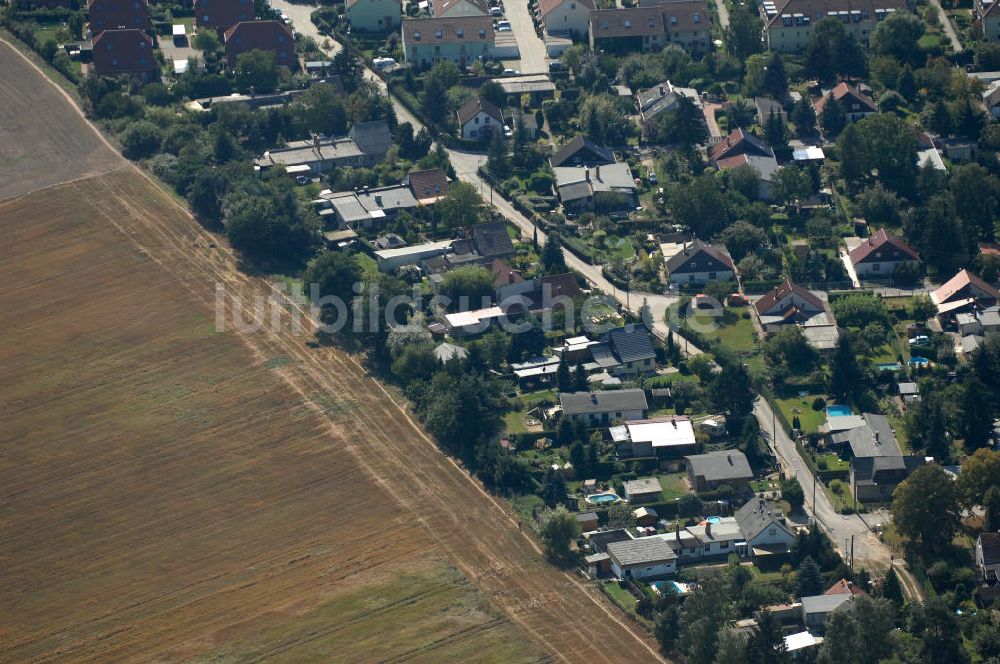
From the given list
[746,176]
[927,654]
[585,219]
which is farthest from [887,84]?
[927,654]

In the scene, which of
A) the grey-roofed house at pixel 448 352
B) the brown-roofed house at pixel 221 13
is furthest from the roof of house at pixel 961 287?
the brown-roofed house at pixel 221 13

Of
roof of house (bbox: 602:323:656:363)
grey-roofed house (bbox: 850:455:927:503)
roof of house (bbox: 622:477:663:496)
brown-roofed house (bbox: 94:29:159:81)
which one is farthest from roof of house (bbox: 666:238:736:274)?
brown-roofed house (bbox: 94:29:159:81)

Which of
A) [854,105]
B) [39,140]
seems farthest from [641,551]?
[39,140]

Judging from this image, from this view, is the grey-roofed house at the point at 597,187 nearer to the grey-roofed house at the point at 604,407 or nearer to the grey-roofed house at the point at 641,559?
the grey-roofed house at the point at 604,407

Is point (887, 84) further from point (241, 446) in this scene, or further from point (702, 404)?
point (241, 446)

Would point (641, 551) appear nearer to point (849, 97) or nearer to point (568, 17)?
point (849, 97)

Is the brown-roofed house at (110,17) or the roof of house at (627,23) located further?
the brown-roofed house at (110,17)

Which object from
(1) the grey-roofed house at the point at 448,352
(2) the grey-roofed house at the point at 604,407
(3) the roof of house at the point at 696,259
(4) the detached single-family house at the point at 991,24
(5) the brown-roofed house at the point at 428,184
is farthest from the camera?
(4) the detached single-family house at the point at 991,24
